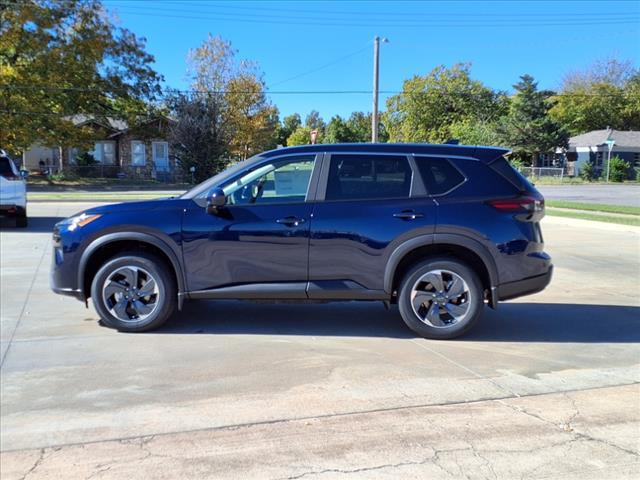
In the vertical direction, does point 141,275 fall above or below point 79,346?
above

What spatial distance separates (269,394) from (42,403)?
1.61 metres

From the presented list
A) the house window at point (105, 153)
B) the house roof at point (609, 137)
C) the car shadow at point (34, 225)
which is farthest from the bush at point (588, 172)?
the car shadow at point (34, 225)

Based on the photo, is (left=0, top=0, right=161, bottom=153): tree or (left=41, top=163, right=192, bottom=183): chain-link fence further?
(left=41, top=163, right=192, bottom=183): chain-link fence

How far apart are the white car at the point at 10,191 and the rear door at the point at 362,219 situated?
11534 millimetres

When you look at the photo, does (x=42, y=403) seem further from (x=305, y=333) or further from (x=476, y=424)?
(x=476, y=424)

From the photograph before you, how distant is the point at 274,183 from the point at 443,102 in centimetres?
6117

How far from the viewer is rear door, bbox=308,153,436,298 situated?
5.48m

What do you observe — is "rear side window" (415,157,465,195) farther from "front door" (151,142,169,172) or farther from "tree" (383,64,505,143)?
"tree" (383,64,505,143)

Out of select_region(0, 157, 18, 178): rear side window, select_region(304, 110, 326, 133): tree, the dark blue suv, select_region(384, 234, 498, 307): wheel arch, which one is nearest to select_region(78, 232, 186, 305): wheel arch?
the dark blue suv

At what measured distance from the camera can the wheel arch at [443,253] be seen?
17.9 ft

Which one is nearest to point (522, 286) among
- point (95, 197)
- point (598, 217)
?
point (598, 217)

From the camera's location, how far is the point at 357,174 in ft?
18.6

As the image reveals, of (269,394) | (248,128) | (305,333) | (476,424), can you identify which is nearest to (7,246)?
(305,333)

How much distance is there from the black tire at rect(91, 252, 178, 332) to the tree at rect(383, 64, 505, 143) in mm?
58535
